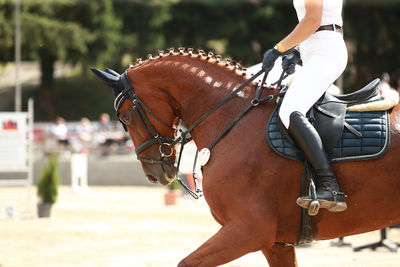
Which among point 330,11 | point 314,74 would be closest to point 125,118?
point 314,74

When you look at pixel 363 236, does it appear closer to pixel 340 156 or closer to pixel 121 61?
pixel 340 156

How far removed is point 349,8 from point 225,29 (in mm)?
9223

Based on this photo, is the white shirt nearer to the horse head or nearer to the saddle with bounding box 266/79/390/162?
the saddle with bounding box 266/79/390/162

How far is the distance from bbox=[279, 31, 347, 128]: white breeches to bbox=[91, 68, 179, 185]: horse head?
1.07 meters

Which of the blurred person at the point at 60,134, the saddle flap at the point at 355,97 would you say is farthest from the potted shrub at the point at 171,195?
the saddle flap at the point at 355,97

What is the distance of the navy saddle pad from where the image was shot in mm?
4801

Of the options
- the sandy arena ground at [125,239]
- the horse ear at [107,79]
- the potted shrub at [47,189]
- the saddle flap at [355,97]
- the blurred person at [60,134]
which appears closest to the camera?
the saddle flap at [355,97]

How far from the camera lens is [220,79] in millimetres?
5328

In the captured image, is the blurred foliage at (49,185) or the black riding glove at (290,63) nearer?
the black riding glove at (290,63)

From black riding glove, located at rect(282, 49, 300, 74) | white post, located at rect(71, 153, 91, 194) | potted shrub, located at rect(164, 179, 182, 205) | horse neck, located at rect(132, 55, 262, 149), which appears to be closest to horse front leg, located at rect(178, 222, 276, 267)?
horse neck, located at rect(132, 55, 262, 149)

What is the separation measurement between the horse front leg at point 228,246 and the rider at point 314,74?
1.39 feet

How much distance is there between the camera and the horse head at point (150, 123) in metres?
5.43

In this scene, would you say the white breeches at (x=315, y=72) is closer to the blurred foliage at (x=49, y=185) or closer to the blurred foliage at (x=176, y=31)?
the blurred foliage at (x=49, y=185)

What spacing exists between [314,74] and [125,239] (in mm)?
7190
